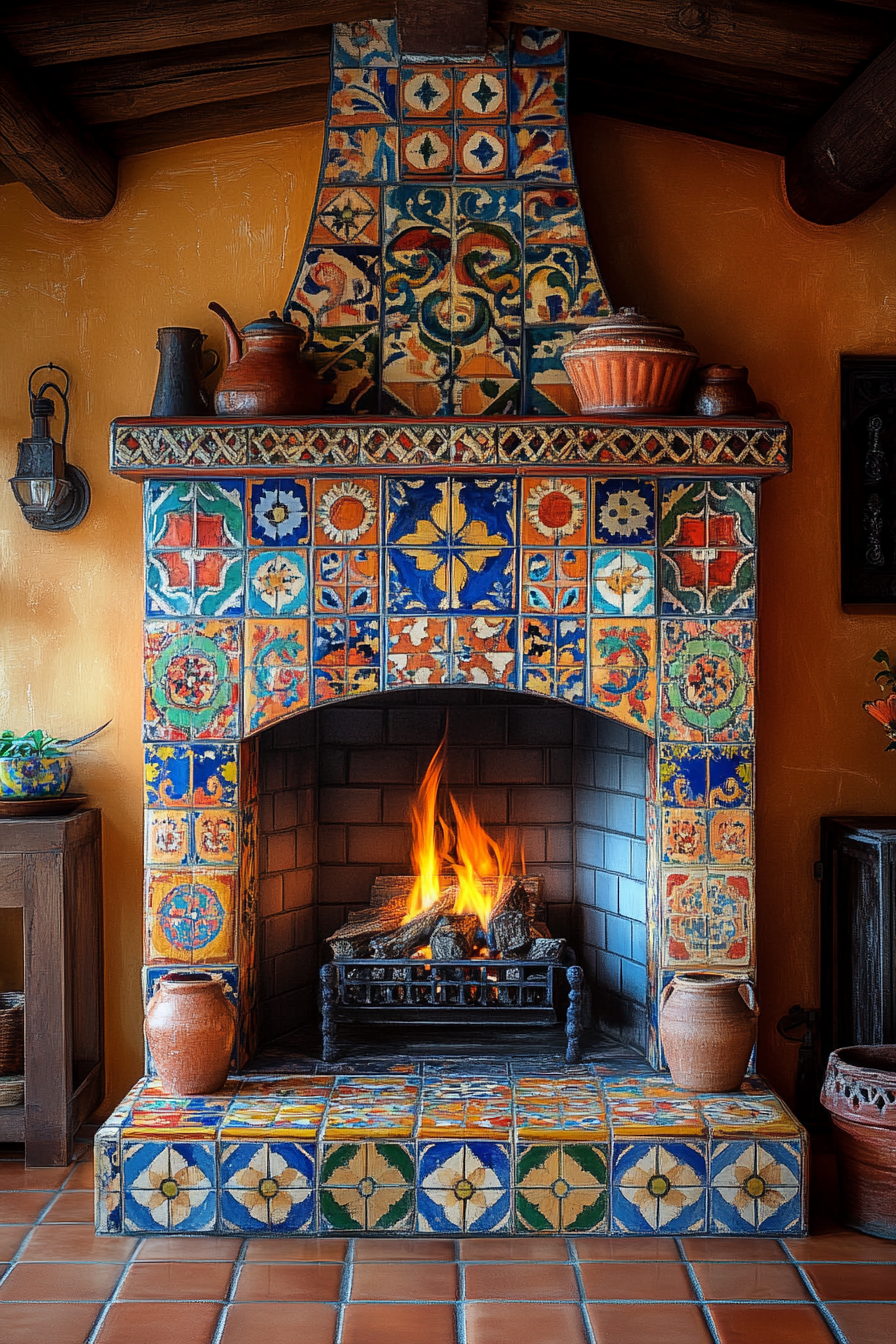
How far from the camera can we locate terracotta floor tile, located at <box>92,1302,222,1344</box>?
90.5 inches

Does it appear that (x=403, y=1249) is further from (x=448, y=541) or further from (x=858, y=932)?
(x=448, y=541)

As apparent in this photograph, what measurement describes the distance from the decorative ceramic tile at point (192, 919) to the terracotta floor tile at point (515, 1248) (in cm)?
93

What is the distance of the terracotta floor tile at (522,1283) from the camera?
2457mm

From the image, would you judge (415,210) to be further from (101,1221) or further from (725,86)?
(101,1221)

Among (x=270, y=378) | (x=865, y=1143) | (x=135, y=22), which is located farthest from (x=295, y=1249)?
(x=135, y=22)

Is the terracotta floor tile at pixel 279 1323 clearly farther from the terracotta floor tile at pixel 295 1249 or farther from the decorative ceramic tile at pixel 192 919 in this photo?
the decorative ceramic tile at pixel 192 919

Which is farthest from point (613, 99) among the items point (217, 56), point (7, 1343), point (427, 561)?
point (7, 1343)

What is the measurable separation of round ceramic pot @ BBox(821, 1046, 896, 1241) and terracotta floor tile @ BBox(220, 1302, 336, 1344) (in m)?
1.22

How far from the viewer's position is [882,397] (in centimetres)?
348

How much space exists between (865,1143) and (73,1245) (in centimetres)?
178

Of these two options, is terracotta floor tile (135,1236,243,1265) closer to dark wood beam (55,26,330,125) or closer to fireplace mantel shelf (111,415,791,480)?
fireplace mantel shelf (111,415,791,480)

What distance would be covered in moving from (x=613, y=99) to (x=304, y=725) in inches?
77.2

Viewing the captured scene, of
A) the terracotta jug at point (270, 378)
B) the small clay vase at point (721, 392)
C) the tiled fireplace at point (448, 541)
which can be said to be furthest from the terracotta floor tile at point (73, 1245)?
the small clay vase at point (721, 392)

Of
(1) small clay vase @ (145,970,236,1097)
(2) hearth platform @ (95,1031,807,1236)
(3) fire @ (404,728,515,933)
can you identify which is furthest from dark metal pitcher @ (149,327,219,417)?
(2) hearth platform @ (95,1031,807,1236)
